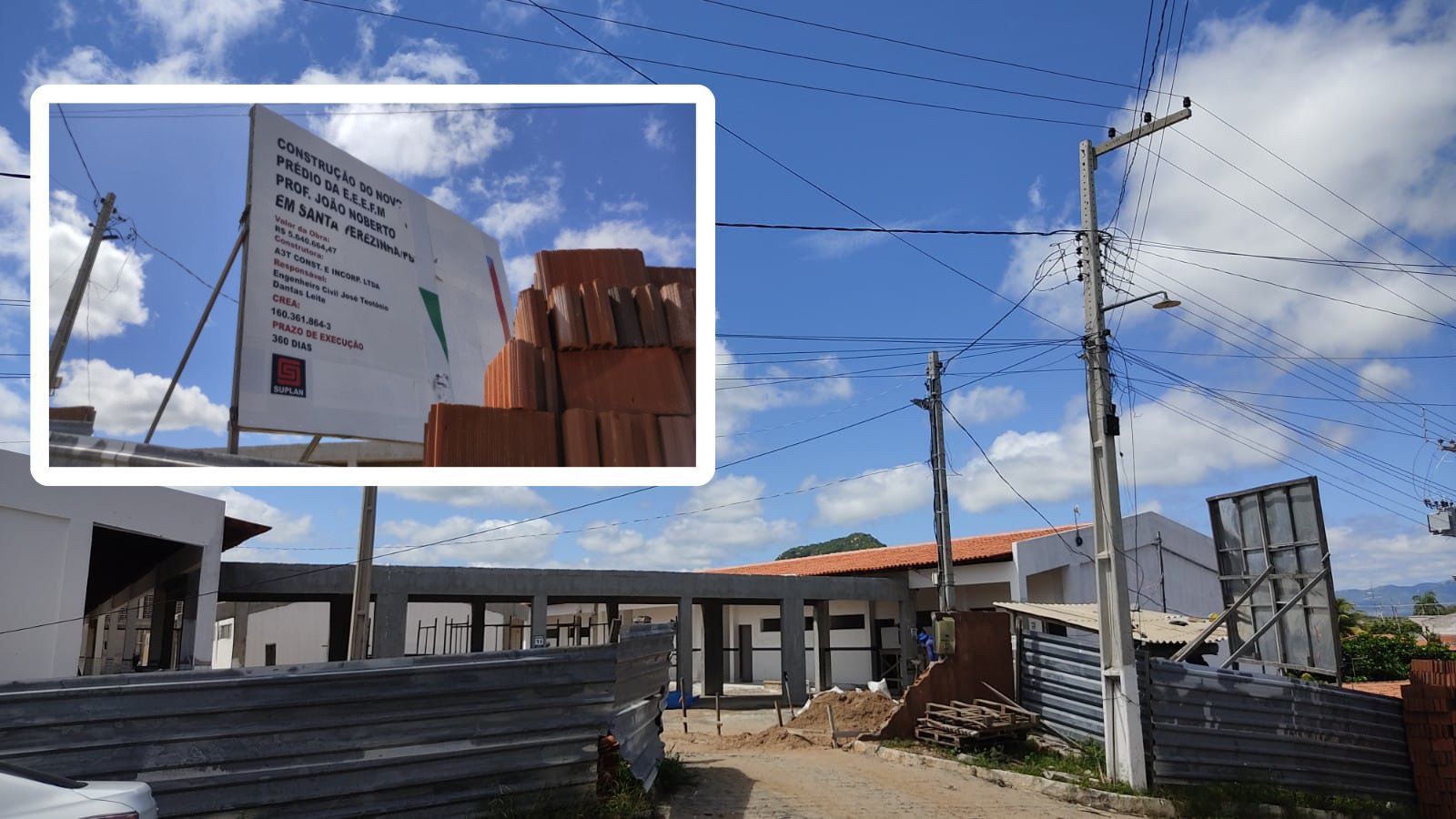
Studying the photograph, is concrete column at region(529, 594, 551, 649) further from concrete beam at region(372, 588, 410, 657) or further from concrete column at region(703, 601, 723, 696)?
concrete column at region(703, 601, 723, 696)

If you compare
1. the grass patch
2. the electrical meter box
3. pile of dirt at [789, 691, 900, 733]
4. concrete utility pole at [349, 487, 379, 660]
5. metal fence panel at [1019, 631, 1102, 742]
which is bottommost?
the grass patch

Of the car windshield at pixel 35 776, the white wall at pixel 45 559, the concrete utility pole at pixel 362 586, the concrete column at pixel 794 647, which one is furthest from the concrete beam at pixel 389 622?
the car windshield at pixel 35 776

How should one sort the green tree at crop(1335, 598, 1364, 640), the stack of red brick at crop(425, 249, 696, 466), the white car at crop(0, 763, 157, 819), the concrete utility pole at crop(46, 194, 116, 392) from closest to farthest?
1. the concrete utility pole at crop(46, 194, 116, 392)
2. the stack of red brick at crop(425, 249, 696, 466)
3. the white car at crop(0, 763, 157, 819)
4. the green tree at crop(1335, 598, 1364, 640)

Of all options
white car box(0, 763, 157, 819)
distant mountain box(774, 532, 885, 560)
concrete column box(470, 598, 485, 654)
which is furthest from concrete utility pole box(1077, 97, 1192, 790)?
distant mountain box(774, 532, 885, 560)

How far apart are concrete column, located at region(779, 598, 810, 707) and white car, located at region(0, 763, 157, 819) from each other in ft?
70.8

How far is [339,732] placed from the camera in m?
7.45

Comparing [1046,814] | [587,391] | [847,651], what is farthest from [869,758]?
[847,651]

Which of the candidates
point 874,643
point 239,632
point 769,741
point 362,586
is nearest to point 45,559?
point 362,586

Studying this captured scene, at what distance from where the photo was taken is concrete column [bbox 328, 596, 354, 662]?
24.9m

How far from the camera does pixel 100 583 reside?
822 inches

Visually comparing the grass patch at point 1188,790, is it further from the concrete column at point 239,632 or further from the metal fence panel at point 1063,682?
the concrete column at point 239,632

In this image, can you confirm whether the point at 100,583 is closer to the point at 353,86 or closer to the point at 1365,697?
the point at 353,86

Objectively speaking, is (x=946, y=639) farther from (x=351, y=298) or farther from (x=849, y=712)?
(x=351, y=298)

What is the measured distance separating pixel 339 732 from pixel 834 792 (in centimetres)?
643
